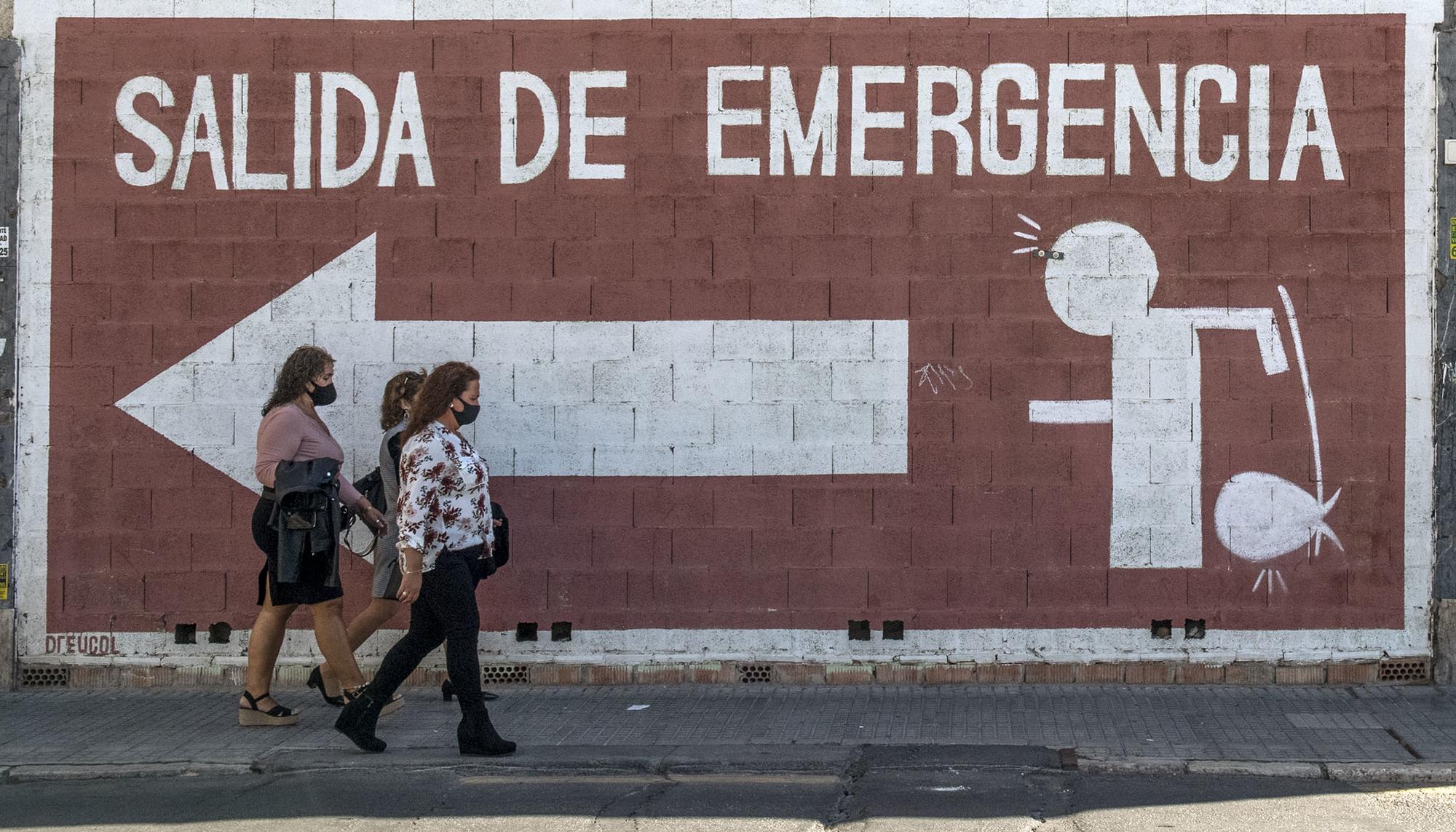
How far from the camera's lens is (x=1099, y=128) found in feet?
27.2

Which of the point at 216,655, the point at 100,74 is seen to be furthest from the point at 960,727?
A: the point at 100,74

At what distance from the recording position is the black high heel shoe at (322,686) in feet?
25.6

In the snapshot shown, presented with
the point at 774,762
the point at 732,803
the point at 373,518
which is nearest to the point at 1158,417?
the point at 774,762

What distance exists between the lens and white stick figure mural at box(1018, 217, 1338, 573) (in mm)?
8266

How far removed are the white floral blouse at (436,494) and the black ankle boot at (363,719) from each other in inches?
28.6

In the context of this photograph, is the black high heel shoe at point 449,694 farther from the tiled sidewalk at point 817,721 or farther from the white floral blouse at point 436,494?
the white floral blouse at point 436,494

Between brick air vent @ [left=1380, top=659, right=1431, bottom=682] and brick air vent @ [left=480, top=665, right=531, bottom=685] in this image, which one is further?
brick air vent @ [left=480, top=665, right=531, bottom=685]

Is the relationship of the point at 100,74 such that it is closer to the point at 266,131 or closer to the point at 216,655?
the point at 266,131

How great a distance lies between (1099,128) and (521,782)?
5.02 metres

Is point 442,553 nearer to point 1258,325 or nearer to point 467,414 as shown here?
point 467,414

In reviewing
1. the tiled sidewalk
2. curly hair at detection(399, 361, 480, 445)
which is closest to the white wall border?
the tiled sidewalk

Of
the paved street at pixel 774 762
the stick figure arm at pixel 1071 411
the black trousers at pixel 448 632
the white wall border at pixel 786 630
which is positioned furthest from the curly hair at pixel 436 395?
the stick figure arm at pixel 1071 411

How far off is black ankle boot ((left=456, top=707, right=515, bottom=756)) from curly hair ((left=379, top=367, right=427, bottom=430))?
6.27 feet

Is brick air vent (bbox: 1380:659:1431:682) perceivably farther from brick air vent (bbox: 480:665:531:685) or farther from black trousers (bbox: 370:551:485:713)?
black trousers (bbox: 370:551:485:713)
